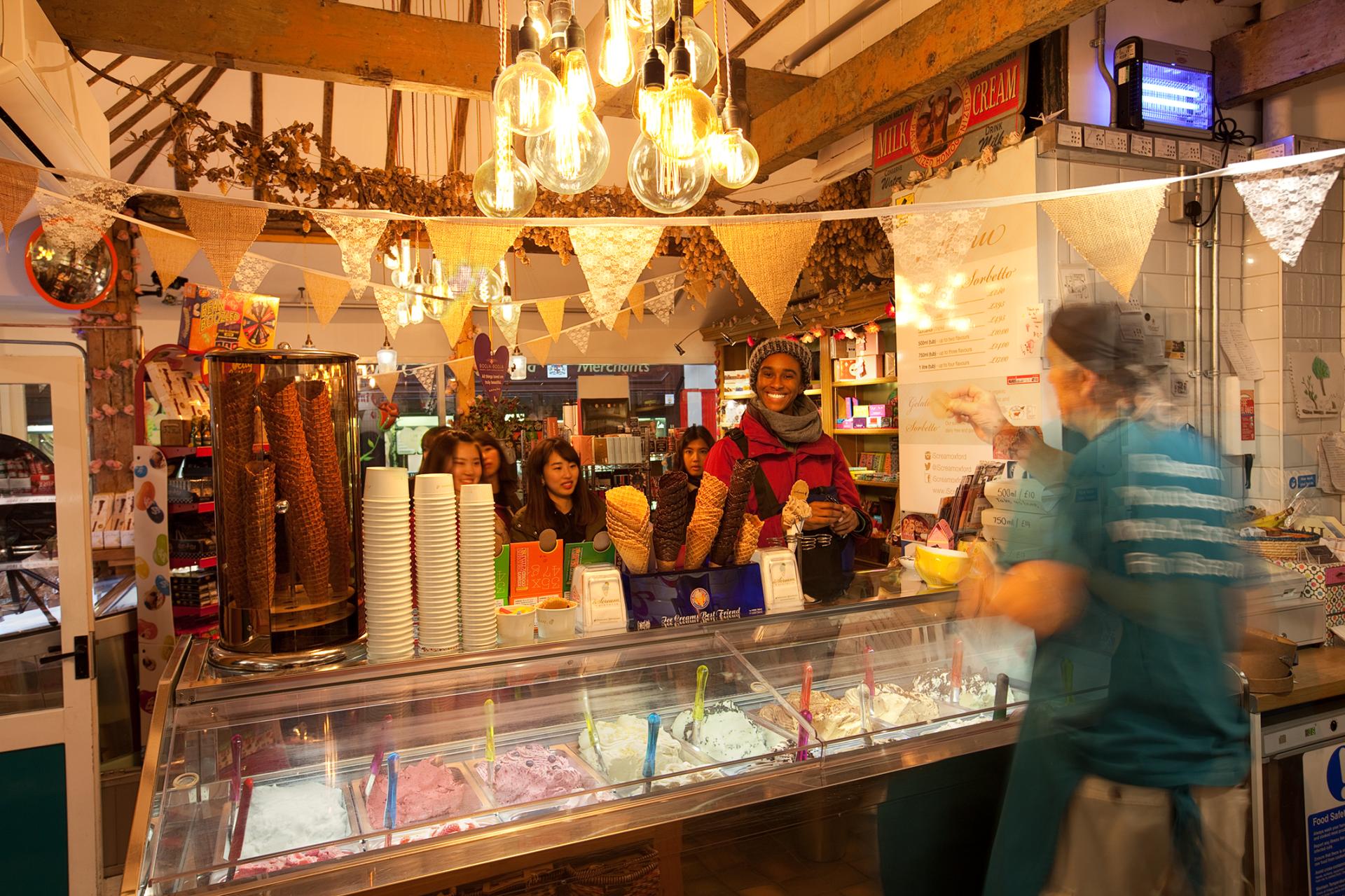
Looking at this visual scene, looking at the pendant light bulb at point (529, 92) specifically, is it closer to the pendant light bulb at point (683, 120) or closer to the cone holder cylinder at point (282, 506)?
the pendant light bulb at point (683, 120)

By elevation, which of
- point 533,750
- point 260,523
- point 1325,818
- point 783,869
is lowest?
point 1325,818

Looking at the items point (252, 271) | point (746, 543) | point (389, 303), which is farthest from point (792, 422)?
point (389, 303)

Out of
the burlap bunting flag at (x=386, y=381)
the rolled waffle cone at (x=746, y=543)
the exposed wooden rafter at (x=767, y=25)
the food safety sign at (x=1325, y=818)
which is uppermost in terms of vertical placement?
the exposed wooden rafter at (x=767, y=25)

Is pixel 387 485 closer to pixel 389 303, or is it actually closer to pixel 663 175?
pixel 663 175

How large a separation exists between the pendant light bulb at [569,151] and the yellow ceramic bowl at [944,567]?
65.5 inches

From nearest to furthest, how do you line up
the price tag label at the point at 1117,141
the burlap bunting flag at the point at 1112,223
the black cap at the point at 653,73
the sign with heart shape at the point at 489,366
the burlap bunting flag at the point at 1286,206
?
the black cap at the point at 653,73
the burlap bunting flag at the point at 1286,206
the burlap bunting flag at the point at 1112,223
the price tag label at the point at 1117,141
the sign with heart shape at the point at 489,366

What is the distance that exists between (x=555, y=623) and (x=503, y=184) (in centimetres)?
167

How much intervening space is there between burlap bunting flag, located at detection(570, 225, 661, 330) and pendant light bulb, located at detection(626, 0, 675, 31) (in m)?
0.72

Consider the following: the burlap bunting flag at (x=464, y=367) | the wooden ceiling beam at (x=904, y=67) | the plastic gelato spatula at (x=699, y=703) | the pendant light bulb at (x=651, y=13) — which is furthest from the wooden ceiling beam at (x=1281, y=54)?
the burlap bunting flag at (x=464, y=367)

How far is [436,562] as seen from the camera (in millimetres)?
1970

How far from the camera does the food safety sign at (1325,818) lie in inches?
106

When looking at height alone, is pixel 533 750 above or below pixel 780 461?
below

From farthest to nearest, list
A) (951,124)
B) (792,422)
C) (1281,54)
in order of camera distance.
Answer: (951,124), (1281,54), (792,422)

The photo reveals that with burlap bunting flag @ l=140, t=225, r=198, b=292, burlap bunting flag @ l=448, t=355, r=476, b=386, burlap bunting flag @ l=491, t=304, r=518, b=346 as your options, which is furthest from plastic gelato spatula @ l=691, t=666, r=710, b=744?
burlap bunting flag @ l=448, t=355, r=476, b=386
